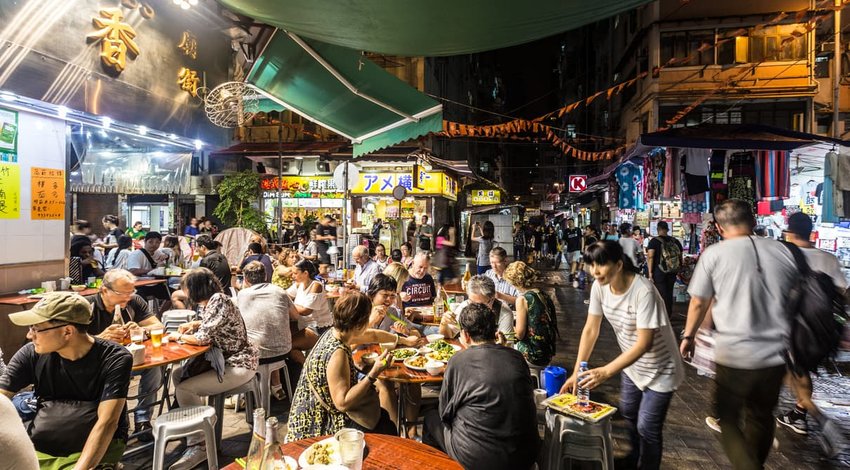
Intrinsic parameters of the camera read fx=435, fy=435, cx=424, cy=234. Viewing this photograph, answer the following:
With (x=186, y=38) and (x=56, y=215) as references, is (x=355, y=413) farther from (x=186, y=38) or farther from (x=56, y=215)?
(x=186, y=38)

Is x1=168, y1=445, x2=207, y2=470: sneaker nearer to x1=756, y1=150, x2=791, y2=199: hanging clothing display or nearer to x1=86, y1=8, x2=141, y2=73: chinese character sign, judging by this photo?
x1=86, y1=8, x2=141, y2=73: chinese character sign

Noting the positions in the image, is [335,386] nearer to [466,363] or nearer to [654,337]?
[466,363]

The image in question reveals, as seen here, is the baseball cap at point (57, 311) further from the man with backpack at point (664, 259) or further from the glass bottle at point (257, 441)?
the man with backpack at point (664, 259)

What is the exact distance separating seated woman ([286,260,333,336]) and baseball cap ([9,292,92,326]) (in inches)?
126

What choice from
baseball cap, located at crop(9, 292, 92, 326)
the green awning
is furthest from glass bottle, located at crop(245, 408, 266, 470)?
the green awning

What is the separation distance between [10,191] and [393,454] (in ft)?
26.0

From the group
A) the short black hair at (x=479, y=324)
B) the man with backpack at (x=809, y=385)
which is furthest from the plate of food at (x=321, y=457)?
the man with backpack at (x=809, y=385)

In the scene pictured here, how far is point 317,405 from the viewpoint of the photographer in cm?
310

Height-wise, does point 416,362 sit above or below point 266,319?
below

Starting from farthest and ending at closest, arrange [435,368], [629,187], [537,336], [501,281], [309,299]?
[629,187] → [501,281] → [309,299] → [537,336] → [435,368]

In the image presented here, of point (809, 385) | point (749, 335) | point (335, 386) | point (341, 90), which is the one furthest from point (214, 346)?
point (809, 385)

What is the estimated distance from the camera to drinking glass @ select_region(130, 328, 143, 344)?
14.6 feet

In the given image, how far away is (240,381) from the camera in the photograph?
4.50 meters

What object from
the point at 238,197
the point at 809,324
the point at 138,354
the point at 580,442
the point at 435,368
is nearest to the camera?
the point at 580,442
